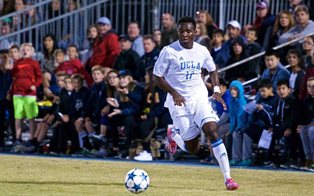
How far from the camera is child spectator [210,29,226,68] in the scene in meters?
22.2

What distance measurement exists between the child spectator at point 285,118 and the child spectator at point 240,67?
2.12 meters

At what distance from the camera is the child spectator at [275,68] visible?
798 inches

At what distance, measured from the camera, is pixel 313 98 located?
19.2 m

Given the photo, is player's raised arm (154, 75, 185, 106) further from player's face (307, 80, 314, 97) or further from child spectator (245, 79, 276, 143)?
child spectator (245, 79, 276, 143)

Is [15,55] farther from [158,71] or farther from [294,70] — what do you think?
[158,71]

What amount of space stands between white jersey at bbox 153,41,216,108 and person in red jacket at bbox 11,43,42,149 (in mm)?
8064

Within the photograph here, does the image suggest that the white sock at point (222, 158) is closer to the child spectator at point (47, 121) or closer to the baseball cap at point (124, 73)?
the baseball cap at point (124, 73)

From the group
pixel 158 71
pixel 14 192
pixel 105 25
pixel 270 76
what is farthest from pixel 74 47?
pixel 14 192

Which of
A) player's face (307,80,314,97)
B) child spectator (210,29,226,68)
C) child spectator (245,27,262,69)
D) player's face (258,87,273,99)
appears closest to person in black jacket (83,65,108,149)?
child spectator (210,29,226,68)

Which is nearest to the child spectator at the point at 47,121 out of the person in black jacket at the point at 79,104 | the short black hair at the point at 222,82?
the person in black jacket at the point at 79,104

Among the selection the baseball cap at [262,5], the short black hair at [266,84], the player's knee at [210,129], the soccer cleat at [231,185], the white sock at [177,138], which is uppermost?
the baseball cap at [262,5]

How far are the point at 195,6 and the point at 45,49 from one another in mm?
3833

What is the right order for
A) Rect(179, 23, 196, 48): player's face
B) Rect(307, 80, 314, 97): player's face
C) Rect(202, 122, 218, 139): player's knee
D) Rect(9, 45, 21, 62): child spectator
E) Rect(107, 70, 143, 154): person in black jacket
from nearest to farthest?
Rect(202, 122, 218, 139): player's knee → Rect(179, 23, 196, 48): player's face → Rect(307, 80, 314, 97): player's face → Rect(107, 70, 143, 154): person in black jacket → Rect(9, 45, 21, 62): child spectator

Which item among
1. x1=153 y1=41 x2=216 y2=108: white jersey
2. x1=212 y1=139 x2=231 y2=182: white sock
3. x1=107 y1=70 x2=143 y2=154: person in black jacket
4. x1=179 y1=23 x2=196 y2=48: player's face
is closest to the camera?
x1=212 y1=139 x2=231 y2=182: white sock
